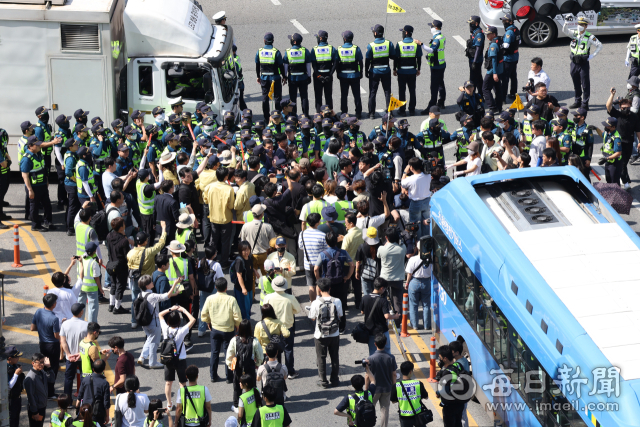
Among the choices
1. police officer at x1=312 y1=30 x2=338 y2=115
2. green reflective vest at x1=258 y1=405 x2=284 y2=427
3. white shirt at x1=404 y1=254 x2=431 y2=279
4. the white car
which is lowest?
green reflective vest at x1=258 y1=405 x2=284 y2=427

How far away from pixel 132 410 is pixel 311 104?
502 inches

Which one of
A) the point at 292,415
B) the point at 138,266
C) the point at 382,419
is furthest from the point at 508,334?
the point at 138,266

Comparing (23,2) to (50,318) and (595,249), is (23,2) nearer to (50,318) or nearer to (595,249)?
(50,318)

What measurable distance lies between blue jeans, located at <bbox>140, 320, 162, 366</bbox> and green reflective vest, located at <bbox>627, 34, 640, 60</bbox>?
13499 millimetres

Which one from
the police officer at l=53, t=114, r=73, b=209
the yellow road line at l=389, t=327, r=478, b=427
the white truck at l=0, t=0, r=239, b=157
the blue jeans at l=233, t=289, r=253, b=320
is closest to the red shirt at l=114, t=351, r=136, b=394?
the blue jeans at l=233, t=289, r=253, b=320

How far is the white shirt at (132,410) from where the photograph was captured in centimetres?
1032

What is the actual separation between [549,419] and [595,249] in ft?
6.44

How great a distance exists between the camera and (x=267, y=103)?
20.8 m

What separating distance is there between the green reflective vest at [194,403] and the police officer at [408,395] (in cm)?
226

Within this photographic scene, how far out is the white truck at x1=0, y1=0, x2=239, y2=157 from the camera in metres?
17.0

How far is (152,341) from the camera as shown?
12.6m

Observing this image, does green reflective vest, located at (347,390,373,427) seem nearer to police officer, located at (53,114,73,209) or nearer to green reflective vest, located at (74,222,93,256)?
green reflective vest, located at (74,222,93,256)

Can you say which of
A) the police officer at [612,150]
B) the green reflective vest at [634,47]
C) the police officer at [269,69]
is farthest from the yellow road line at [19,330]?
the green reflective vest at [634,47]

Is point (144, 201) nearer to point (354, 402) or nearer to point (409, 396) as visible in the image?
point (354, 402)
